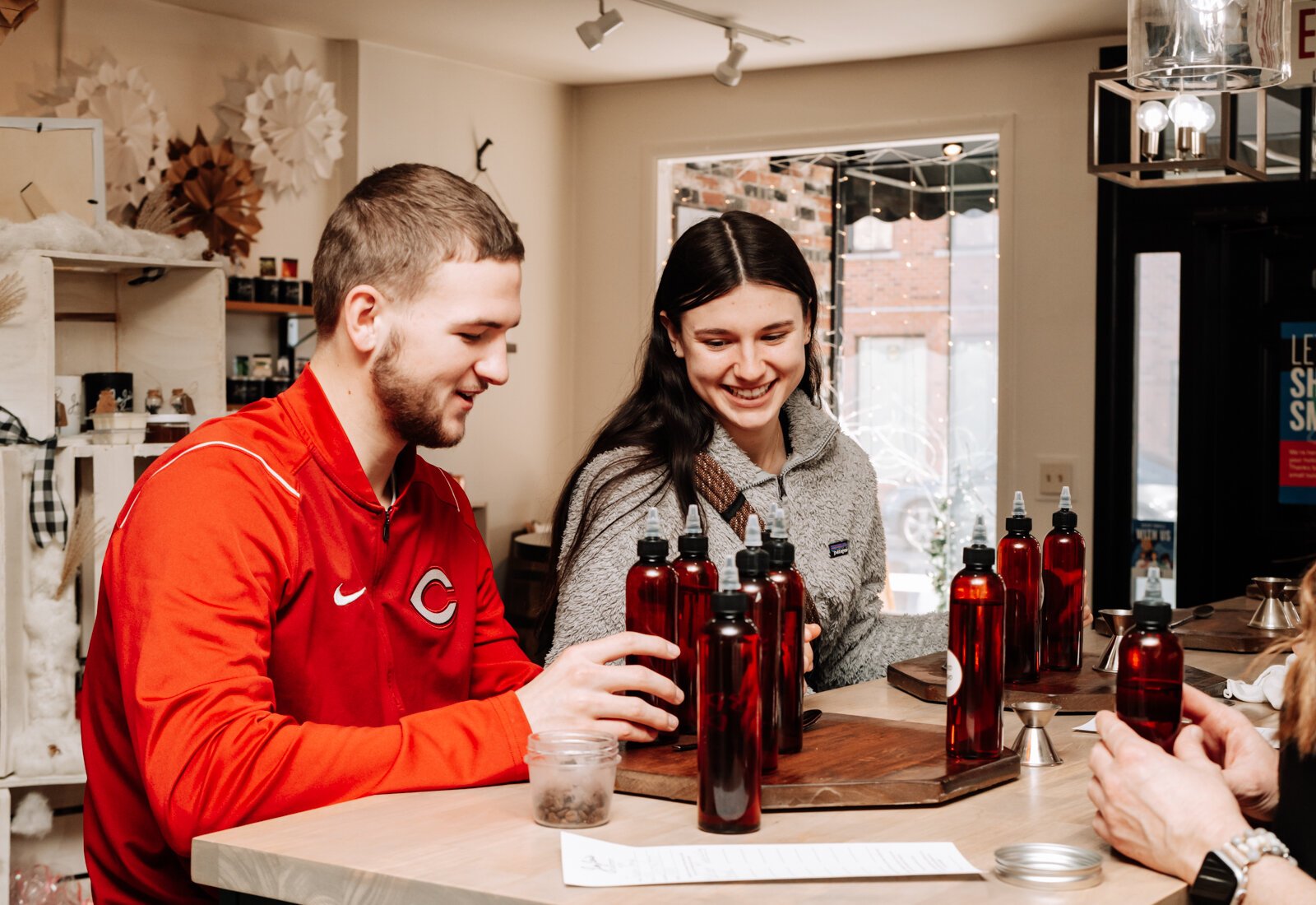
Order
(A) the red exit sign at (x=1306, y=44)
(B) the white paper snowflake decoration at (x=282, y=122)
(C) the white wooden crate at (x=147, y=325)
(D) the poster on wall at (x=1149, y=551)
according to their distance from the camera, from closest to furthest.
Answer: (A) the red exit sign at (x=1306, y=44) → (C) the white wooden crate at (x=147, y=325) → (B) the white paper snowflake decoration at (x=282, y=122) → (D) the poster on wall at (x=1149, y=551)

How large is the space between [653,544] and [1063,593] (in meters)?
0.83

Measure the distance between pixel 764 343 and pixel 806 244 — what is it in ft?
14.1

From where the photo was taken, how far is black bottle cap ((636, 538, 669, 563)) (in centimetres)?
158

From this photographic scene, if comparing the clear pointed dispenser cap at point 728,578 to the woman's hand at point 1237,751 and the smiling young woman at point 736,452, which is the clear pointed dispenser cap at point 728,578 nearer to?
the woman's hand at point 1237,751

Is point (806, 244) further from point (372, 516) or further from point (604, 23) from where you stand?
point (372, 516)

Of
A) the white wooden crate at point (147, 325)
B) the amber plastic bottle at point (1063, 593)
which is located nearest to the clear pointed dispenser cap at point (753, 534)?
the amber plastic bottle at point (1063, 593)

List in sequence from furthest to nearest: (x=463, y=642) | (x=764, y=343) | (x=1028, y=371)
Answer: (x=1028, y=371) < (x=764, y=343) < (x=463, y=642)

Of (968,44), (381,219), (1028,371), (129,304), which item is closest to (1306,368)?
(1028,371)

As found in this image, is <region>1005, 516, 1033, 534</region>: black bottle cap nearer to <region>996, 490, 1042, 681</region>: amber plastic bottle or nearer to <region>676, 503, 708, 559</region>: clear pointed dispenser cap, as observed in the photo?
<region>996, 490, 1042, 681</region>: amber plastic bottle

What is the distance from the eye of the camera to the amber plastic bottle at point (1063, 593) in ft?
6.88

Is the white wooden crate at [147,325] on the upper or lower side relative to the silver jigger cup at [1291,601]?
upper

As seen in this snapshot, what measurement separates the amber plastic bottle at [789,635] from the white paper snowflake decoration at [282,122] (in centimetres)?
366

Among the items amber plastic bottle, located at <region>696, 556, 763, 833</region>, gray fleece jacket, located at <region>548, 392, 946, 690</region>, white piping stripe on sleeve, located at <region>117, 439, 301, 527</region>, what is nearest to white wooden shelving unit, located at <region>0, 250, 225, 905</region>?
gray fleece jacket, located at <region>548, 392, 946, 690</region>

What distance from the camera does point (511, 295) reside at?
1.79 m
